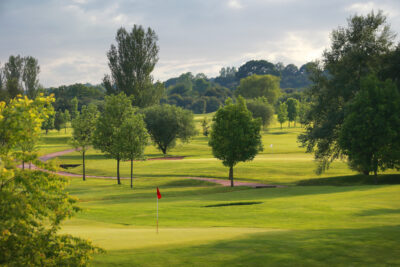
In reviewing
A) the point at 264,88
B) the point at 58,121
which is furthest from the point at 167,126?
the point at 264,88

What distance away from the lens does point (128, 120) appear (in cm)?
4453

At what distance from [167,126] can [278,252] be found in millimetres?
71238

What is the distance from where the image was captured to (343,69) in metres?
43.4

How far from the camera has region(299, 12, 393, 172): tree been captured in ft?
140

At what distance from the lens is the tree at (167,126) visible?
3255 inches

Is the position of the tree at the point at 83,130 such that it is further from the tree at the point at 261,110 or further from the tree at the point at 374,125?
the tree at the point at 261,110

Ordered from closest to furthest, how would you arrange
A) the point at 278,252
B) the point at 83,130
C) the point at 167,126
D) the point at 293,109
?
the point at 278,252 → the point at 83,130 → the point at 167,126 → the point at 293,109

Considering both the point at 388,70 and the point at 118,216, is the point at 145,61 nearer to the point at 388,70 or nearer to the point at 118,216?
the point at 388,70

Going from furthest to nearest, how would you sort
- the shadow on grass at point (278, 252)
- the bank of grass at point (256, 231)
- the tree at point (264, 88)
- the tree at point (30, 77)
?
1. the tree at point (264, 88)
2. the tree at point (30, 77)
3. the bank of grass at point (256, 231)
4. the shadow on grass at point (278, 252)

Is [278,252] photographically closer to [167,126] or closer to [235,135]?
Answer: [235,135]

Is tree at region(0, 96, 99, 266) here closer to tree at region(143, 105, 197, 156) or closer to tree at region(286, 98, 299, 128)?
tree at region(143, 105, 197, 156)

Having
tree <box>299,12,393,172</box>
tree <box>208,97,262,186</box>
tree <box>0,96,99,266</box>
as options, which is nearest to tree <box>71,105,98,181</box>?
tree <box>208,97,262,186</box>

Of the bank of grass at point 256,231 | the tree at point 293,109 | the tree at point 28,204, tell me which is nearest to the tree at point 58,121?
the tree at point 293,109

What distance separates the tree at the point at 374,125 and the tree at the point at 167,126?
161 feet
